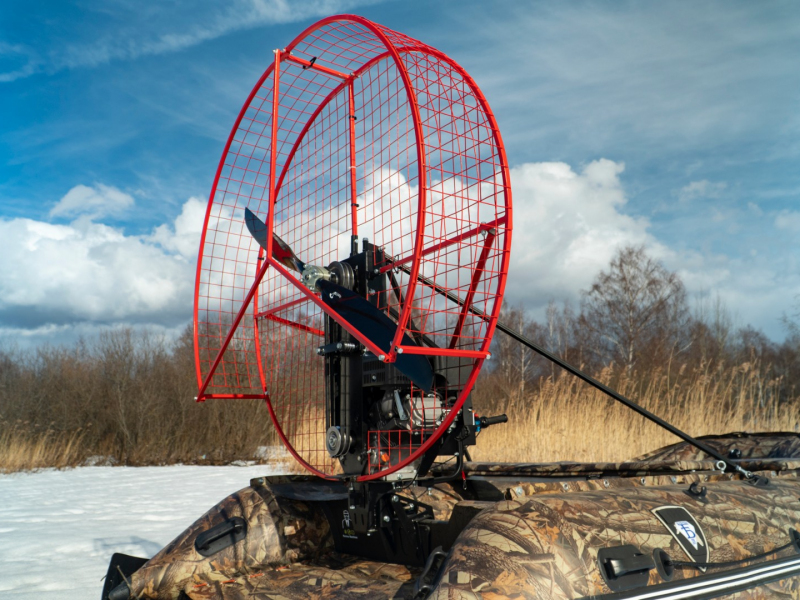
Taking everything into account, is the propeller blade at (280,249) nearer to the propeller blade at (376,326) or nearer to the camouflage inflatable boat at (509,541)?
the propeller blade at (376,326)

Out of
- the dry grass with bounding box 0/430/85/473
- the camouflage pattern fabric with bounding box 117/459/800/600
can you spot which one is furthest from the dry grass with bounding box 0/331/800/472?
the camouflage pattern fabric with bounding box 117/459/800/600

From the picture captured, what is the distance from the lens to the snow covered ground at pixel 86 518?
4.10 metres

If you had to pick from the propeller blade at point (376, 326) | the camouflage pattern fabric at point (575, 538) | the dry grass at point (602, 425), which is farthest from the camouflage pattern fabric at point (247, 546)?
the dry grass at point (602, 425)

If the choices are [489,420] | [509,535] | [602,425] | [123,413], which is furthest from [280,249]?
[123,413]

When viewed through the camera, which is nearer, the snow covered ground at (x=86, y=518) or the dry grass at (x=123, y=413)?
the snow covered ground at (x=86, y=518)

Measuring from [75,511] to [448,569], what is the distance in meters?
6.28

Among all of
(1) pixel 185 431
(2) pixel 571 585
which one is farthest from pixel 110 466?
(2) pixel 571 585

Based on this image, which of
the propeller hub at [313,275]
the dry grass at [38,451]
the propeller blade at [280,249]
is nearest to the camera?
the propeller hub at [313,275]

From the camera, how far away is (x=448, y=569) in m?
1.71

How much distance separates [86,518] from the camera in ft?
20.7

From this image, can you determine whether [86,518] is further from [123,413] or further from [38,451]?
[123,413]

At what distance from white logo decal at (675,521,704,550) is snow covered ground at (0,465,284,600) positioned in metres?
3.20

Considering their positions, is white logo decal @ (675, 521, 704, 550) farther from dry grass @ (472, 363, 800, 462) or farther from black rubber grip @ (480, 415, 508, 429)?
dry grass @ (472, 363, 800, 462)

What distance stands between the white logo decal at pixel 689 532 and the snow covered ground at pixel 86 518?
3.20m
